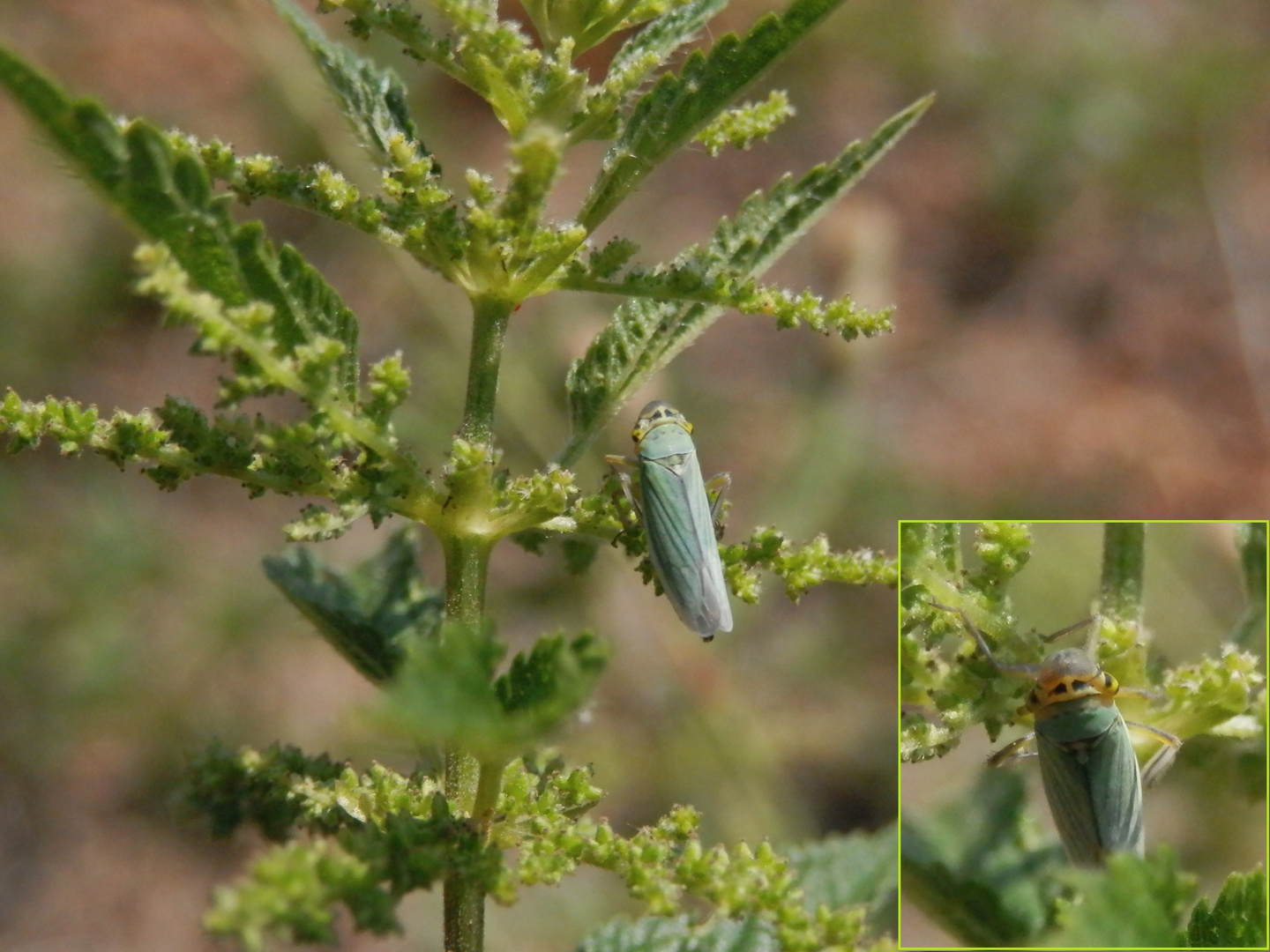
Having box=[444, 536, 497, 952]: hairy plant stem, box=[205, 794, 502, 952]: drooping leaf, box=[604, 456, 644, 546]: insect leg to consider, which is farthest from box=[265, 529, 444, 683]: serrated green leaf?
box=[205, 794, 502, 952]: drooping leaf

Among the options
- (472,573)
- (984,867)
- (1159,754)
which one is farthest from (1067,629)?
(472,573)

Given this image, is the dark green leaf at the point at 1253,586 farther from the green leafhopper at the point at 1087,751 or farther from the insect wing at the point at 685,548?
the insect wing at the point at 685,548

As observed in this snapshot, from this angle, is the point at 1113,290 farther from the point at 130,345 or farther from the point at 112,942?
the point at 112,942

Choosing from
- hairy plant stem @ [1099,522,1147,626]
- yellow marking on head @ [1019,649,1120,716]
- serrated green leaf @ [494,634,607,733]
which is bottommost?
serrated green leaf @ [494,634,607,733]

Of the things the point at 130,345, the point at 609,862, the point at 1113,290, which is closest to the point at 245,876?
the point at 609,862

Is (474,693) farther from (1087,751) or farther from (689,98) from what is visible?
(1087,751)

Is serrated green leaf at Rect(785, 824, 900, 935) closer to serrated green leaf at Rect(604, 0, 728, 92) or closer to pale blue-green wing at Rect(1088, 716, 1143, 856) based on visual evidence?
pale blue-green wing at Rect(1088, 716, 1143, 856)

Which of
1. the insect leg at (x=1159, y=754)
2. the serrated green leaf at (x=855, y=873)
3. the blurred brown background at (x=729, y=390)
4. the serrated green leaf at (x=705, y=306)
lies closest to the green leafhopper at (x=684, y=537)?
the serrated green leaf at (x=705, y=306)
